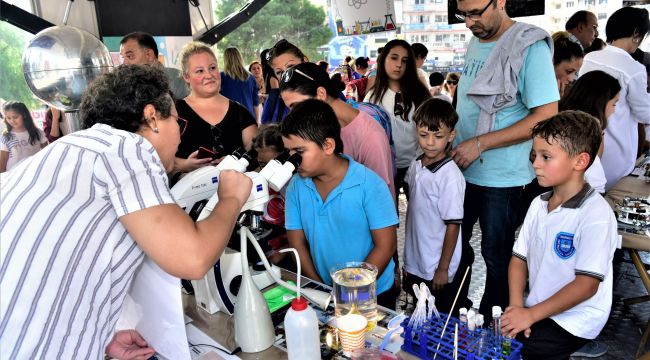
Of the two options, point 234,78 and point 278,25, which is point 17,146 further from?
point 278,25

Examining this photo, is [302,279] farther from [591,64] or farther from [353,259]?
[591,64]

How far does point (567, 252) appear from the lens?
58.3 inches

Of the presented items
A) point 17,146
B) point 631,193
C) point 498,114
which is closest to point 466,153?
point 498,114

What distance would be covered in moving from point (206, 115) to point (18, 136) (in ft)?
7.60

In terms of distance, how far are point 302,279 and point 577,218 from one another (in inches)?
35.9

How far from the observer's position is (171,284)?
3.50ft

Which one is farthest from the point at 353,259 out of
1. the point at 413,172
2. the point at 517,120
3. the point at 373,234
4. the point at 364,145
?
the point at 517,120

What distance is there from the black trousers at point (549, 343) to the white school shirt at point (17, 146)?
12.3 ft

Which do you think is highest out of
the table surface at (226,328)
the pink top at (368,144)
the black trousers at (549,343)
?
the pink top at (368,144)

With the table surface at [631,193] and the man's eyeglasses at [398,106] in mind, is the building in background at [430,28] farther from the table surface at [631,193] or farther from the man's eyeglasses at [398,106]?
the table surface at [631,193]

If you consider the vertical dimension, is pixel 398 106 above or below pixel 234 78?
below

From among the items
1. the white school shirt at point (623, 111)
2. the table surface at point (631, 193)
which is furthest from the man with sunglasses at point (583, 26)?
the table surface at point (631, 193)

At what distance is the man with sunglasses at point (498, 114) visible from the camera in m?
1.81

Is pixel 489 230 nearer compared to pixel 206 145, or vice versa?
pixel 489 230
